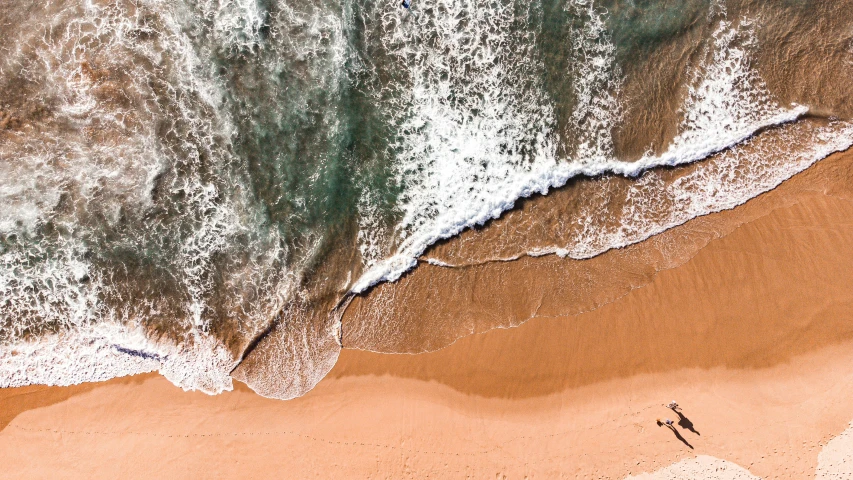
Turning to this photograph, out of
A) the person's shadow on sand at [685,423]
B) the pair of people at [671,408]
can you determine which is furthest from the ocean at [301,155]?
the person's shadow on sand at [685,423]

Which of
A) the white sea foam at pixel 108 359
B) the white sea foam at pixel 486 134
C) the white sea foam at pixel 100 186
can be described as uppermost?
the white sea foam at pixel 486 134

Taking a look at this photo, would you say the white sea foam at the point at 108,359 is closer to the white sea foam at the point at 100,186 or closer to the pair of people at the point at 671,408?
the white sea foam at the point at 100,186

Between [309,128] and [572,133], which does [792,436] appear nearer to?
[572,133]

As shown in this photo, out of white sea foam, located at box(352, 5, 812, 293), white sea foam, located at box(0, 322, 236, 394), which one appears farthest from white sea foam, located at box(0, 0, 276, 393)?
white sea foam, located at box(352, 5, 812, 293)

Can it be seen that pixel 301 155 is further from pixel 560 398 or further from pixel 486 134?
pixel 560 398

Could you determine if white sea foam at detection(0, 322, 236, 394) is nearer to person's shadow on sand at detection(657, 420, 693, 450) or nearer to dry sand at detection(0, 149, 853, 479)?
dry sand at detection(0, 149, 853, 479)

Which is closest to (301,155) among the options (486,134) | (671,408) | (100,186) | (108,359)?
(486,134)
